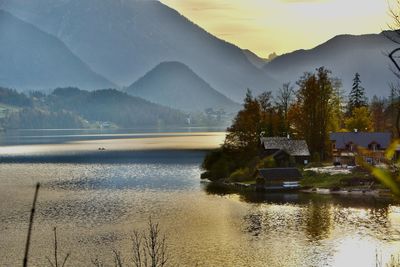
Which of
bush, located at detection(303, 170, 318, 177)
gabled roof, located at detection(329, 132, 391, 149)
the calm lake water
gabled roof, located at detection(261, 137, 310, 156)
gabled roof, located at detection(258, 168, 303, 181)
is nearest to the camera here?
the calm lake water

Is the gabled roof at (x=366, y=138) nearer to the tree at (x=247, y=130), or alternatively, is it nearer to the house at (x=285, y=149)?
the house at (x=285, y=149)

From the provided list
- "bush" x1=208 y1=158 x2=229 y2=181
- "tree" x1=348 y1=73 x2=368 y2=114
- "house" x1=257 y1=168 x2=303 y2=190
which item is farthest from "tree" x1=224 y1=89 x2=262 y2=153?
"tree" x1=348 y1=73 x2=368 y2=114

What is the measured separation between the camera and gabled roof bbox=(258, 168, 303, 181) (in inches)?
3570

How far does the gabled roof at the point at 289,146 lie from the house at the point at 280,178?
11607 mm

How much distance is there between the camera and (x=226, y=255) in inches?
1876

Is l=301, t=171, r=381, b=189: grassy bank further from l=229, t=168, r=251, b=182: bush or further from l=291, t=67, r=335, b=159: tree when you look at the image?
l=291, t=67, r=335, b=159: tree

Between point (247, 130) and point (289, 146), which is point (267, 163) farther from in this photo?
point (247, 130)

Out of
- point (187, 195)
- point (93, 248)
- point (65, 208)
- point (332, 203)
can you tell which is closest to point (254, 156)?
point (187, 195)

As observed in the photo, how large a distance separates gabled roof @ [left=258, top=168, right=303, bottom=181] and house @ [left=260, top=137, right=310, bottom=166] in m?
10.2

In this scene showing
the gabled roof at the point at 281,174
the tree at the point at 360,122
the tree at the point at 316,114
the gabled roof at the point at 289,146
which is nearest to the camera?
the gabled roof at the point at 281,174

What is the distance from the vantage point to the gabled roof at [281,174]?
90.7 meters

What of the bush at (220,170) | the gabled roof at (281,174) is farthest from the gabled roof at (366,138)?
the bush at (220,170)

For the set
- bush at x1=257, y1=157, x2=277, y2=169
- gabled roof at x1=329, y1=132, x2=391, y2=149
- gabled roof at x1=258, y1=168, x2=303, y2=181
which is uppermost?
gabled roof at x1=329, y1=132, x2=391, y2=149

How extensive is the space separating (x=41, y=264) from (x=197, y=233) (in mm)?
16601
